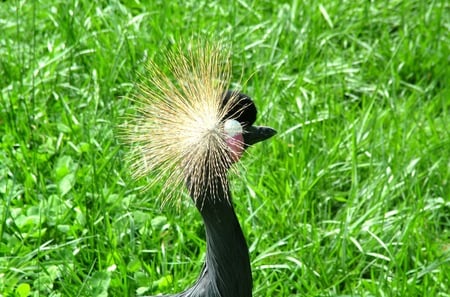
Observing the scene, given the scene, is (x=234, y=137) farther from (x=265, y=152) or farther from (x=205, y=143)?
(x=265, y=152)

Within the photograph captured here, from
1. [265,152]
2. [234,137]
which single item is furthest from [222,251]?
[265,152]

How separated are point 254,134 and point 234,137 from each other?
0.52ft

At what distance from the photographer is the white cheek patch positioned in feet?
5.83

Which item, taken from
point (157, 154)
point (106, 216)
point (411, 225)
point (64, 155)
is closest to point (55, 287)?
point (106, 216)

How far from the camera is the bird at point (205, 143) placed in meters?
1.76

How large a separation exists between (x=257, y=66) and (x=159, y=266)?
0.95m

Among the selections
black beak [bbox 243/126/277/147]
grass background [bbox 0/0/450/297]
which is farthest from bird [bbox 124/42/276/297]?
grass background [bbox 0/0/450/297]

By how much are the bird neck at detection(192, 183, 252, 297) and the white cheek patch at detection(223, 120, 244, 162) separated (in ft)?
0.28

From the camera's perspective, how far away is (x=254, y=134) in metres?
1.95

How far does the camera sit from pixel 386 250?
2.54 m

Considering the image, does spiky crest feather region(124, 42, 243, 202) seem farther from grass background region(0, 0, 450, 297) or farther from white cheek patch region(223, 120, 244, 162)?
grass background region(0, 0, 450, 297)

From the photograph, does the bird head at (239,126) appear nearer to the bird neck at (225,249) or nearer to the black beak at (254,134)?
the black beak at (254,134)

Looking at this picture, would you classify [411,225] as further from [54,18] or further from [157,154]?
[54,18]

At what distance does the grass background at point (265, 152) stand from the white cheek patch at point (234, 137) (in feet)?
0.52
